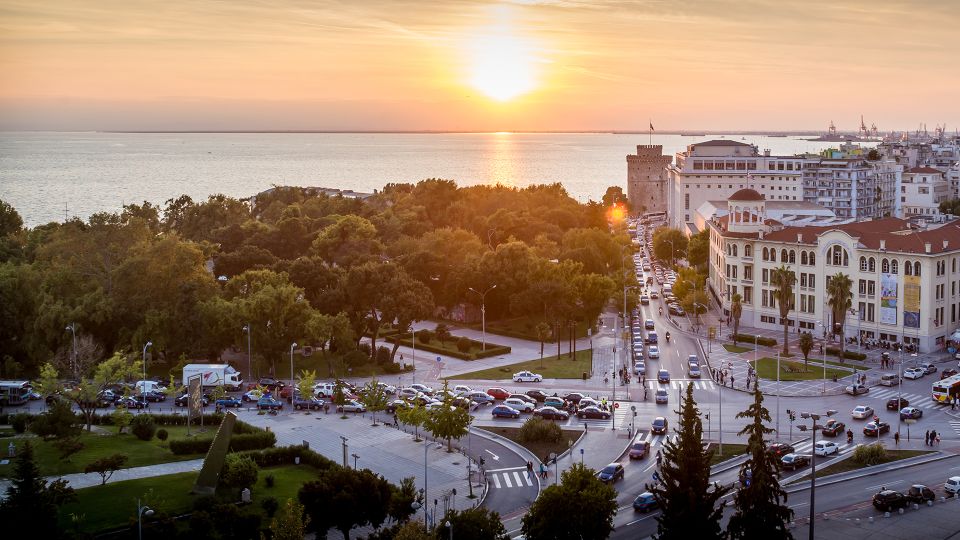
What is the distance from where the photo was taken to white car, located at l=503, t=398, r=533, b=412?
50094 mm

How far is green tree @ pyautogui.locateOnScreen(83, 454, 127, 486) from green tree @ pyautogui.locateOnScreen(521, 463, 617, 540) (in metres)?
17.4

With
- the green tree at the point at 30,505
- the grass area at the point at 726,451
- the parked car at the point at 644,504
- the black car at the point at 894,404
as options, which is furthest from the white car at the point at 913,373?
the green tree at the point at 30,505

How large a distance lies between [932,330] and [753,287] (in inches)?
527

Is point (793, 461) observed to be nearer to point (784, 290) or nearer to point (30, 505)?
point (784, 290)

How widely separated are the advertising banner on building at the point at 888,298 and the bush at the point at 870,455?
23.6 m

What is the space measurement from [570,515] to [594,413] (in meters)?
18.6

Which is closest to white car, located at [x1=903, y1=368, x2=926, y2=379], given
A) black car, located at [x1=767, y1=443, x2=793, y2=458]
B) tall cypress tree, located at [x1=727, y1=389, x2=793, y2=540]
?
black car, located at [x1=767, y1=443, x2=793, y2=458]

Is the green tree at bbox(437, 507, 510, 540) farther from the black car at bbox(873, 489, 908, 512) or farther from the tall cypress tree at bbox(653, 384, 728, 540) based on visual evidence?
the black car at bbox(873, 489, 908, 512)

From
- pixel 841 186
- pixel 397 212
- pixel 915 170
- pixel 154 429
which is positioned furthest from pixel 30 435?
pixel 915 170

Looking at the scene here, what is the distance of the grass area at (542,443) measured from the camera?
4306cm

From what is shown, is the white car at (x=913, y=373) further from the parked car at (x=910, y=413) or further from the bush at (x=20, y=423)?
the bush at (x=20, y=423)

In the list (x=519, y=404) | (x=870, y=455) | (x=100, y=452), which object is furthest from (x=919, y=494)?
(x=100, y=452)

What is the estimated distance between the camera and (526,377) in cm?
5647

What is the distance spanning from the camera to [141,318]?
193 feet
